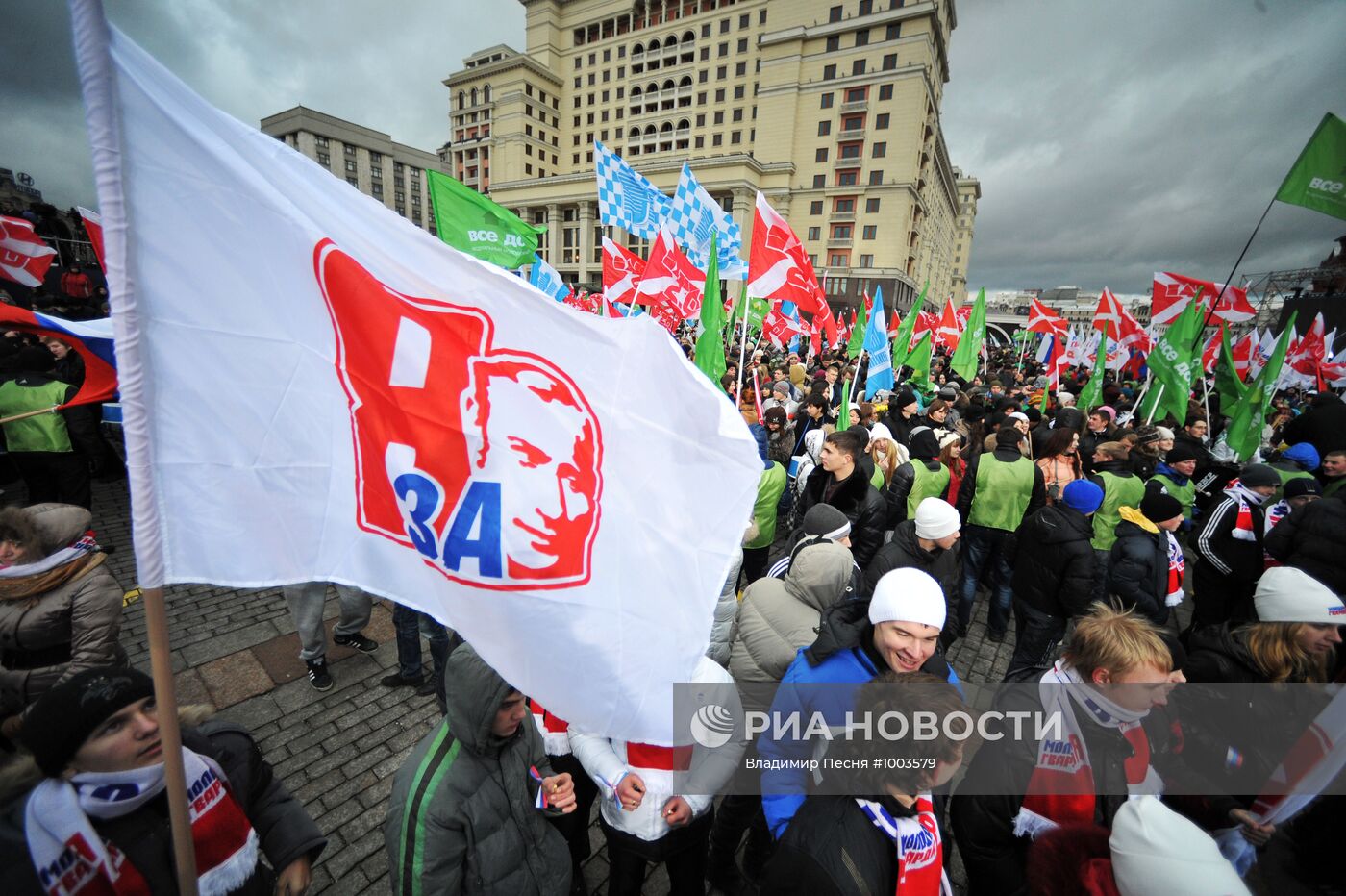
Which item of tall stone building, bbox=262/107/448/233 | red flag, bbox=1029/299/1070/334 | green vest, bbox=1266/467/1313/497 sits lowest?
green vest, bbox=1266/467/1313/497

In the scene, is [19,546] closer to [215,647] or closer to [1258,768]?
[215,647]

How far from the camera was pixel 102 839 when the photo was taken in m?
1.40

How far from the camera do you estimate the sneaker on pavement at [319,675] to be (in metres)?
3.97

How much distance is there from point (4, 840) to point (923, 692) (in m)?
2.49

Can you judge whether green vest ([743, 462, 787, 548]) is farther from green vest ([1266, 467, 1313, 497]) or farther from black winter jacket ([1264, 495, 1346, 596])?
green vest ([1266, 467, 1313, 497])

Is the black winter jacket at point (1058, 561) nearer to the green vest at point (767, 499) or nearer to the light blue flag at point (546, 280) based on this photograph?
the green vest at point (767, 499)

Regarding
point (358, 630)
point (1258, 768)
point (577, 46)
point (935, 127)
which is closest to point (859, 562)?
point (1258, 768)

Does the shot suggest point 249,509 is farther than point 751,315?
No

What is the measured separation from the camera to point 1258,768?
2.25 meters

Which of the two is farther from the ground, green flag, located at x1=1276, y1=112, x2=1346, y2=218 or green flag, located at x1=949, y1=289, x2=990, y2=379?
green flag, located at x1=1276, y1=112, x2=1346, y2=218

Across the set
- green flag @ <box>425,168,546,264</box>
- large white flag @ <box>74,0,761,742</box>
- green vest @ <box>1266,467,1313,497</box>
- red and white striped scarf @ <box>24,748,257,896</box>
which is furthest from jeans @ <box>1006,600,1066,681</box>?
green flag @ <box>425,168,546,264</box>

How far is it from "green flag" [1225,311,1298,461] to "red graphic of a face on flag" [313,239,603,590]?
1005 centimetres

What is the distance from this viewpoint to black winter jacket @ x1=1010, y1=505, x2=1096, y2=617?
3910 mm

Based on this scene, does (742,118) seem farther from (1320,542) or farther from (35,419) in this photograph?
(1320,542)
